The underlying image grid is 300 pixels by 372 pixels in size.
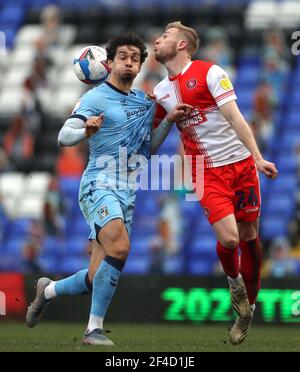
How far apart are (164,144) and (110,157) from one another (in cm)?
1036

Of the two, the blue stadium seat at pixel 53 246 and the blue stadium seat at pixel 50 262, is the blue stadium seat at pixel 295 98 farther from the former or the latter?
the blue stadium seat at pixel 50 262

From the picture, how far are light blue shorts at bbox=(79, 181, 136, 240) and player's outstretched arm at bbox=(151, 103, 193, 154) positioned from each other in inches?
21.4

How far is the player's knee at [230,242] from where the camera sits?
8.93 metres

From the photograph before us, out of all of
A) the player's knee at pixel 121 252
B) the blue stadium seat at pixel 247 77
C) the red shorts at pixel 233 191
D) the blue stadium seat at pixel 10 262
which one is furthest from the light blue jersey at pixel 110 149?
the blue stadium seat at pixel 247 77

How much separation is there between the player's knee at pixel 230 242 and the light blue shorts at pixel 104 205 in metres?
0.79

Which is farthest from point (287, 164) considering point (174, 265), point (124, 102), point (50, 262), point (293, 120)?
point (124, 102)

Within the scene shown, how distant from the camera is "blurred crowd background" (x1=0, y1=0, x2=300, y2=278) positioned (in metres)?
17.0

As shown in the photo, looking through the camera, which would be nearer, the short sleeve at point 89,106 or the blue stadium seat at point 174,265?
the short sleeve at point 89,106

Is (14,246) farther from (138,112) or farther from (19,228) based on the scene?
(138,112)

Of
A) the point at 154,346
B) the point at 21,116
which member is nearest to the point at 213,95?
the point at 154,346

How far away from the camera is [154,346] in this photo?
8.72 m

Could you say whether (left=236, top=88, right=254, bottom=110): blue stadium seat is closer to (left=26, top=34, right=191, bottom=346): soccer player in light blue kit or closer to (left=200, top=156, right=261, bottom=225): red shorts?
(left=200, top=156, right=261, bottom=225): red shorts

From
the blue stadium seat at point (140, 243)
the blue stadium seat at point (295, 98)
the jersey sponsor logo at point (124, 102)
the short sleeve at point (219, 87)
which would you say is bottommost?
the blue stadium seat at point (140, 243)

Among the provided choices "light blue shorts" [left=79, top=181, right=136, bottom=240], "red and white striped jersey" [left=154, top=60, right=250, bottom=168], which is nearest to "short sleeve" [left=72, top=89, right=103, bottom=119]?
"light blue shorts" [left=79, top=181, right=136, bottom=240]
